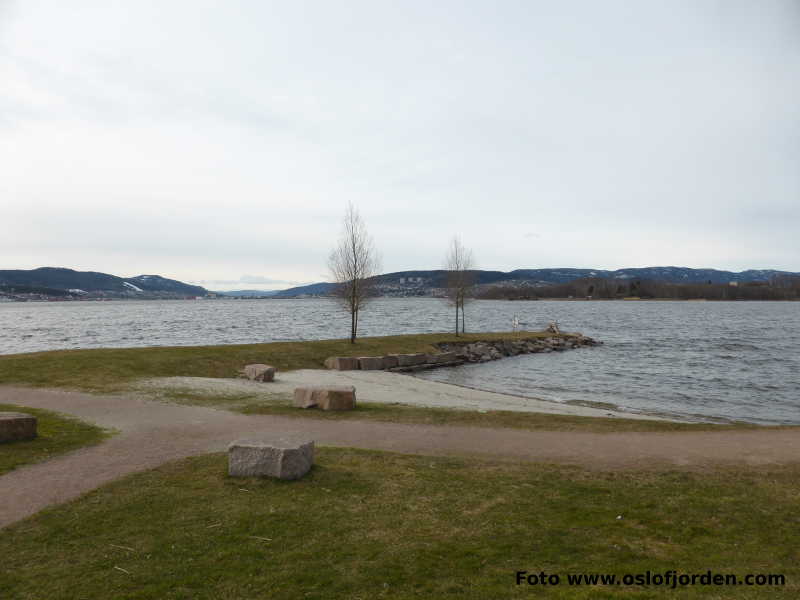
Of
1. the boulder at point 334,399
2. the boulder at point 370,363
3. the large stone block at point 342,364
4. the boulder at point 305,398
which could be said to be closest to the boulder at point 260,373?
the large stone block at point 342,364

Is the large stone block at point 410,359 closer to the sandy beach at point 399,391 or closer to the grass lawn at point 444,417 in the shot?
the sandy beach at point 399,391

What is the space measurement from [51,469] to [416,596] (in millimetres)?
7813

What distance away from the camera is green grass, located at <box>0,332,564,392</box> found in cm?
2083

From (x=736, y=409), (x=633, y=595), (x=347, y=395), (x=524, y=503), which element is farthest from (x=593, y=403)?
(x=633, y=595)

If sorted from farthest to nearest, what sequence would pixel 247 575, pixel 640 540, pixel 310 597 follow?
pixel 640 540
pixel 247 575
pixel 310 597

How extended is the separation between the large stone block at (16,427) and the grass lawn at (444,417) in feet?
17.5

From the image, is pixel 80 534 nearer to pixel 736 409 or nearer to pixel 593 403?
pixel 593 403

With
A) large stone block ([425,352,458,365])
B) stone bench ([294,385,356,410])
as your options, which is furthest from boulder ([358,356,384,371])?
stone bench ([294,385,356,410])

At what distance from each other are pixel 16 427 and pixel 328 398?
7.74 meters

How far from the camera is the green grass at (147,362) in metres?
20.8

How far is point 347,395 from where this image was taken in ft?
52.7

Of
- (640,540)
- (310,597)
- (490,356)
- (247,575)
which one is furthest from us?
(490,356)

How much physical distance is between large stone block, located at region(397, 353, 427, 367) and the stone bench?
52.6 ft

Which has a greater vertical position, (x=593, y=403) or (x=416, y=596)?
(x=416, y=596)
